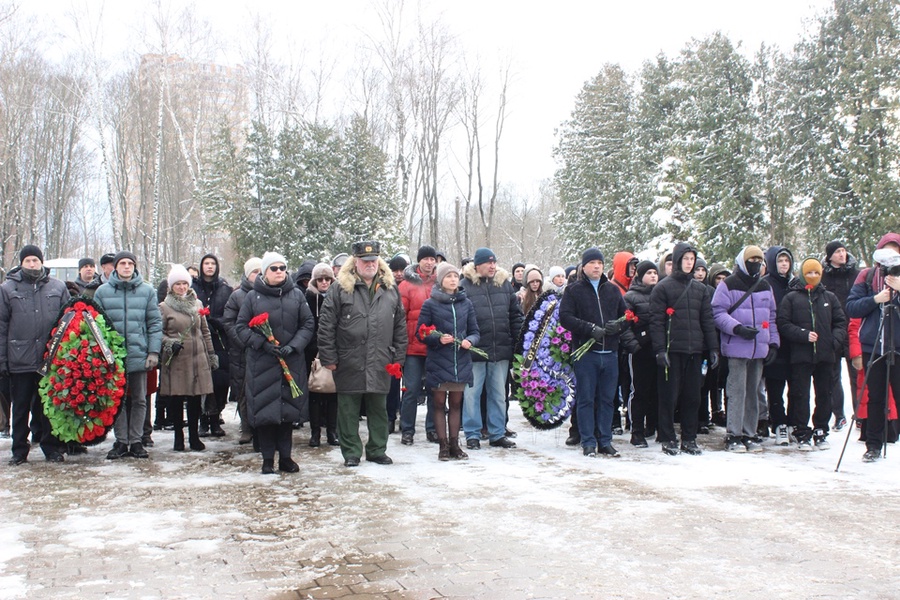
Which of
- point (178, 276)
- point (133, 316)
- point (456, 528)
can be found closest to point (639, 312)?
point (456, 528)

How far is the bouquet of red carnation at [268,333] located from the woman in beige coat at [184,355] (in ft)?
4.68

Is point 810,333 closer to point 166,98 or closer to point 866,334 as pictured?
point 866,334

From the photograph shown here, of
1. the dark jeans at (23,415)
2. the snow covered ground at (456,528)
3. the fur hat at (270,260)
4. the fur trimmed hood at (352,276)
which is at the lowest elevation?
the snow covered ground at (456,528)

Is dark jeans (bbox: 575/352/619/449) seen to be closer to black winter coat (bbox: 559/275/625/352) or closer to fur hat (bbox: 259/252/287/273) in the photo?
black winter coat (bbox: 559/275/625/352)

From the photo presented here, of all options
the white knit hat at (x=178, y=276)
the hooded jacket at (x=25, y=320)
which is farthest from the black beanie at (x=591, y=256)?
the hooded jacket at (x=25, y=320)

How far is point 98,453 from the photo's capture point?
27.7ft

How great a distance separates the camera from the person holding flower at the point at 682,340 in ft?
27.1

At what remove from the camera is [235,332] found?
7.44 meters

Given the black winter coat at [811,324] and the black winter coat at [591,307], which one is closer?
Result: the black winter coat at [591,307]

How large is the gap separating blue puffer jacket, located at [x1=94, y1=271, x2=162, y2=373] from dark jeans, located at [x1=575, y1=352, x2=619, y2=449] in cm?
439

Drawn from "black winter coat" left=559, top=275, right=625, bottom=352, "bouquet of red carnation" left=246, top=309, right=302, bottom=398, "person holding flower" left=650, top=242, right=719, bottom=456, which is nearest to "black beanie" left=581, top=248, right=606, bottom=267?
"black winter coat" left=559, top=275, right=625, bottom=352

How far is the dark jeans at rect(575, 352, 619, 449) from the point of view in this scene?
26.9 ft

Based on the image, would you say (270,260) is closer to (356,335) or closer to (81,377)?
(356,335)

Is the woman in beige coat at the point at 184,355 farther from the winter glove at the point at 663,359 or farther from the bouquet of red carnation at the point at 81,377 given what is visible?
the winter glove at the point at 663,359
